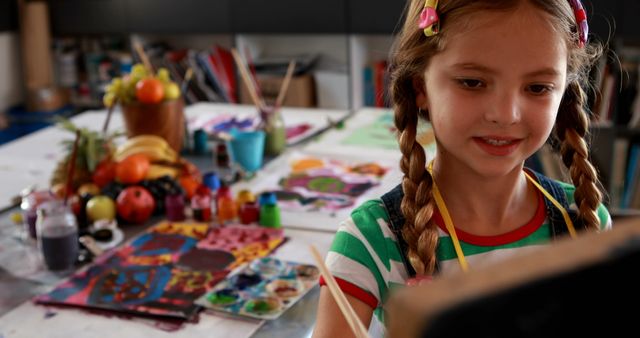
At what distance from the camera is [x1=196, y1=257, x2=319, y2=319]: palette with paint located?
1.30 meters

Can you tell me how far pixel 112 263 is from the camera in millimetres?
1507

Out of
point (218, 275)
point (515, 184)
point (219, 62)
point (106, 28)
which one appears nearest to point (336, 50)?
point (219, 62)

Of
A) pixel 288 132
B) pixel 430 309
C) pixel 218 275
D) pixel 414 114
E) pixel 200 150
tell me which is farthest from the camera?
pixel 288 132

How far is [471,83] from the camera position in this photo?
966 millimetres

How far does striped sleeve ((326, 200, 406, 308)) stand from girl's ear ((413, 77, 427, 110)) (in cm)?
18

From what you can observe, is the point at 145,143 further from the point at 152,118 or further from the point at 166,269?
the point at 166,269

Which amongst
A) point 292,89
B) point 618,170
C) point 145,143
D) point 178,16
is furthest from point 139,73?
point 618,170

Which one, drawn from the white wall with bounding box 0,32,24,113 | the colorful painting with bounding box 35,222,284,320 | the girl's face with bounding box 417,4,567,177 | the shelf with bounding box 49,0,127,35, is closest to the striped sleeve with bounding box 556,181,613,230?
the girl's face with bounding box 417,4,567,177

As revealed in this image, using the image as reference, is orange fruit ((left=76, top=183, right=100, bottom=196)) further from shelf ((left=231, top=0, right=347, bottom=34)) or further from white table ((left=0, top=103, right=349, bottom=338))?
shelf ((left=231, top=0, right=347, bottom=34))

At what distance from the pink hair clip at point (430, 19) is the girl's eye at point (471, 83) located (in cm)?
8

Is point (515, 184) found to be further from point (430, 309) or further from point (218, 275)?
point (430, 309)

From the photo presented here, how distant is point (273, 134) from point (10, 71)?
296 centimetres

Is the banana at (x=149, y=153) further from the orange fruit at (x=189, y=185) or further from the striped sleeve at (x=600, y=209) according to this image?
the striped sleeve at (x=600, y=209)

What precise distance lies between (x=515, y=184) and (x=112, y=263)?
2.71ft
